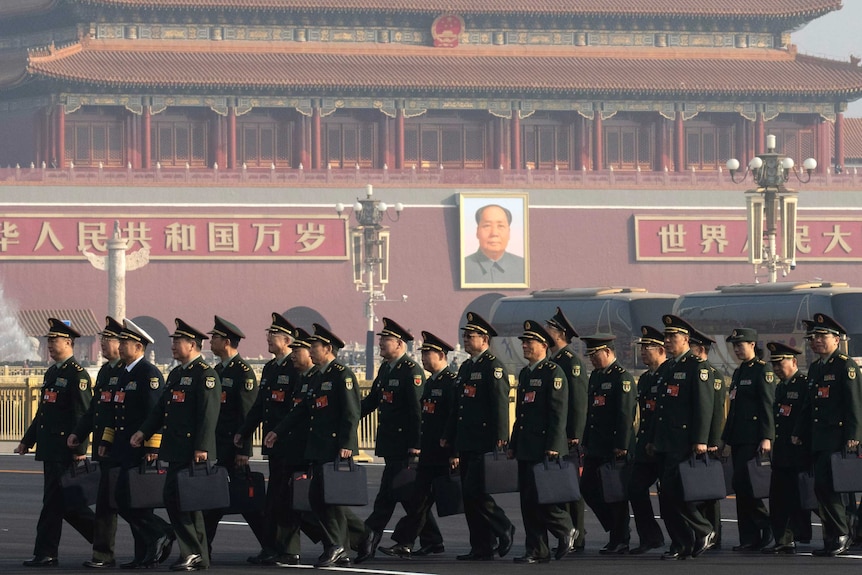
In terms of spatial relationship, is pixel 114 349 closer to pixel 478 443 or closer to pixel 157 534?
pixel 157 534

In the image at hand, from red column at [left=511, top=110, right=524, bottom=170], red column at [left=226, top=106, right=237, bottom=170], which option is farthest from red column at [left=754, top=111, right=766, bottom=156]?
red column at [left=226, top=106, right=237, bottom=170]

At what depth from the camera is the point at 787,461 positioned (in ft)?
40.0

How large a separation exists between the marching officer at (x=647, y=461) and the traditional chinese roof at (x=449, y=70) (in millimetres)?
32831

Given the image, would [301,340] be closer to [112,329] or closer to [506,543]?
[112,329]

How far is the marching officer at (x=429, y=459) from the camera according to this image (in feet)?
38.8

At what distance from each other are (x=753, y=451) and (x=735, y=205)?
3253cm

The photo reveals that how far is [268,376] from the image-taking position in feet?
39.2

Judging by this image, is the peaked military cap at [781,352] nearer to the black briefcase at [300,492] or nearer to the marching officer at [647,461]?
the marching officer at [647,461]

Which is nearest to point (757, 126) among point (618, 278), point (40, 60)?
point (618, 278)

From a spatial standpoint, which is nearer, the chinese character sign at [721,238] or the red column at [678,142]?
the chinese character sign at [721,238]

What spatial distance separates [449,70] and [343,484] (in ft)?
117

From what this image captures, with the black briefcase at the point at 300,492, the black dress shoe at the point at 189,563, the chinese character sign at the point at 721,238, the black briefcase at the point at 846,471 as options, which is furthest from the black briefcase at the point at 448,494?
the chinese character sign at the point at 721,238

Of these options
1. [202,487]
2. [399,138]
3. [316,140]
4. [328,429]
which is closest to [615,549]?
[328,429]

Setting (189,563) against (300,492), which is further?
(300,492)
